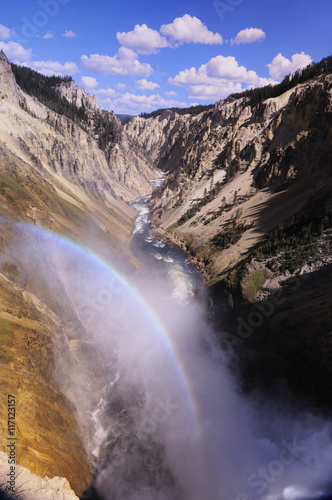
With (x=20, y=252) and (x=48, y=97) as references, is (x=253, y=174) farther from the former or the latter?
(x=48, y=97)

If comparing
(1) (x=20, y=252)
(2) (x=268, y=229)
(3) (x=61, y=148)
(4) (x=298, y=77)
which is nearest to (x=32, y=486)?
(1) (x=20, y=252)

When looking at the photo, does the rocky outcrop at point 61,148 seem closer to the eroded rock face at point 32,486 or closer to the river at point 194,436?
the river at point 194,436

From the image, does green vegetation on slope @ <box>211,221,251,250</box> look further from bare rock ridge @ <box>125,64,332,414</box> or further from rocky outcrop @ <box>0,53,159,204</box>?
rocky outcrop @ <box>0,53,159,204</box>

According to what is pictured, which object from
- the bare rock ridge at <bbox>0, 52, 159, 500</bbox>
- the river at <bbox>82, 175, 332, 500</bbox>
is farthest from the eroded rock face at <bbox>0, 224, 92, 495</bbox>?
the river at <bbox>82, 175, 332, 500</bbox>

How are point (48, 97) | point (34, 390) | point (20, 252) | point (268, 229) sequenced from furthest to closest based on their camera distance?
point (48, 97) < point (268, 229) < point (20, 252) < point (34, 390)

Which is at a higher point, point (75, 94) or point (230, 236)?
point (75, 94)

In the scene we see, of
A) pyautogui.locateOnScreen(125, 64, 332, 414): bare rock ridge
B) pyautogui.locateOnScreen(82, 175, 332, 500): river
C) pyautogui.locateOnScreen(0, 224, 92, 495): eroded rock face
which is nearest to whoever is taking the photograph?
pyautogui.locateOnScreen(0, 224, 92, 495): eroded rock face

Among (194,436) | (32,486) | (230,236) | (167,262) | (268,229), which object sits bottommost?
(194,436)

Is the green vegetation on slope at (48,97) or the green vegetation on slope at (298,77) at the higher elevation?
the green vegetation on slope at (298,77)

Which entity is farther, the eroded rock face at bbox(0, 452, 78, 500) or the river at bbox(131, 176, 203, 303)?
the river at bbox(131, 176, 203, 303)

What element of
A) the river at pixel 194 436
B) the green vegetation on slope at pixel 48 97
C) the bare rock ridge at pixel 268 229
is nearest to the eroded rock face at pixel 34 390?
the river at pixel 194 436

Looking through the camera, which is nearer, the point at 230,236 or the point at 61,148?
the point at 230,236
